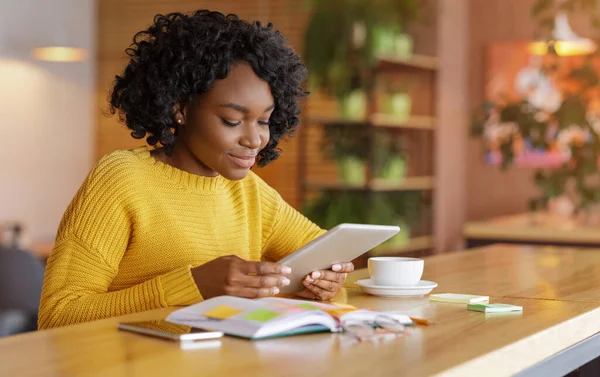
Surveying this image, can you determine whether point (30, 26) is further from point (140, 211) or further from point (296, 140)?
point (140, 211)

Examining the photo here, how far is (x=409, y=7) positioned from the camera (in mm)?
5707

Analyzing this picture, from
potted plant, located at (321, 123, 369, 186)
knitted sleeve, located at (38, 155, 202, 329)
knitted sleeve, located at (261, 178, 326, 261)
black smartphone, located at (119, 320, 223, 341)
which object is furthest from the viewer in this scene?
potted plant, located at (321, 123, 369, 186)

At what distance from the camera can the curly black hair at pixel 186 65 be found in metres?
1.89

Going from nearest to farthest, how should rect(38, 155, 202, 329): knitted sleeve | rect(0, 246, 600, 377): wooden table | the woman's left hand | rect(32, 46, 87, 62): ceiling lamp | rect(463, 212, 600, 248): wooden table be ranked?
rect(0, 246, 600, 377): wooden table, rect(38, 155, 202, 329): knitted sleeve, the woman's left hand, rect(463, 212, 600, 248): wooden table, rect(32, 46, 87, 62): ceiling lamp

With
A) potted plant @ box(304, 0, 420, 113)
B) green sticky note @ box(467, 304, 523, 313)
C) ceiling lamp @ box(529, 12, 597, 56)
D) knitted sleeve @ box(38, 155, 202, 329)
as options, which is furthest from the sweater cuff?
potted plant @ box(304, 0, 420, 113)

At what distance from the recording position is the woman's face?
1870 millimetres

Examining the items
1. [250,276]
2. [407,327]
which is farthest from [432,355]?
[250,276]

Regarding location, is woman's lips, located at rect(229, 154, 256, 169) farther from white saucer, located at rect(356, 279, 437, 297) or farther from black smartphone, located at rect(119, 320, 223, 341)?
black smartphone, located at rect(119, 320, 223, 341)

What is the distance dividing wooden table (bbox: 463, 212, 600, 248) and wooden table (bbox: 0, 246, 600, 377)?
2.85 metres

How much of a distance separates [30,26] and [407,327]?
5.26m

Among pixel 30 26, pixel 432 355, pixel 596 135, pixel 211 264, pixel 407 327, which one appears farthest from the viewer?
pixel 30 26

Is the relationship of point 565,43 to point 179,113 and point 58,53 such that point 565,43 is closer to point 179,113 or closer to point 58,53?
point 58,53

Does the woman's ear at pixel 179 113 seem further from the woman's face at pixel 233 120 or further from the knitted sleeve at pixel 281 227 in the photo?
the knitted sleeve at pixel 281 227

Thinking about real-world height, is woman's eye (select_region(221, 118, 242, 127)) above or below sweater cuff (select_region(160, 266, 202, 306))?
above
